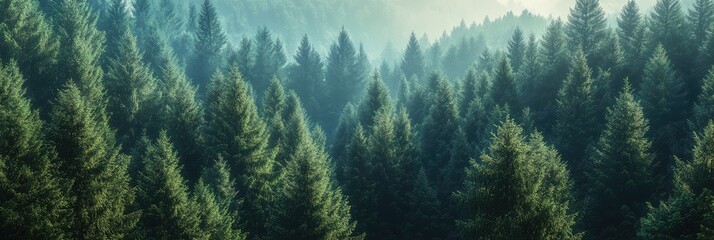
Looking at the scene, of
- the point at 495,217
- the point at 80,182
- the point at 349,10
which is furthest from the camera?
the point at 349,10

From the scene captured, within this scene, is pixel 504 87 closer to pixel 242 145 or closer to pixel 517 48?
pixel 517 48

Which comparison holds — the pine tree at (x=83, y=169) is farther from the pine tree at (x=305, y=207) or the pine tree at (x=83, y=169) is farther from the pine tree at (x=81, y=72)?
the pine tree at (x=81, y=72)

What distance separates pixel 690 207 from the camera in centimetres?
2030

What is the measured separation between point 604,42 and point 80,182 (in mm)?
52866

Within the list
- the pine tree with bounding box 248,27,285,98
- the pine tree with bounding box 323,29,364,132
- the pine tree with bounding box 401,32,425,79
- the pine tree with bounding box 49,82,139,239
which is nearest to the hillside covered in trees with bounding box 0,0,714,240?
the pine tree with bounding box 49,82,139,239

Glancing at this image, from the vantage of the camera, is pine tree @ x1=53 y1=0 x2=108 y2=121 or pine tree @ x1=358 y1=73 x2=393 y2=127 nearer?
pine tree @ x1=53 y1=0 x2=108 y2=121

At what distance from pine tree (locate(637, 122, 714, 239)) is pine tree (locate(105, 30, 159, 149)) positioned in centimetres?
3552

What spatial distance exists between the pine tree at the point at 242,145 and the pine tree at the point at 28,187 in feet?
39.8

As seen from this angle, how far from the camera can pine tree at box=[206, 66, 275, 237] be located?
30.3 m

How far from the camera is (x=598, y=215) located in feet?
99.5

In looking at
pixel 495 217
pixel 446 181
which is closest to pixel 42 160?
pixel 495 217

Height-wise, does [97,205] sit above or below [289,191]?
below

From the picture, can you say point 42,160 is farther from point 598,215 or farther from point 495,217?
point 598,215

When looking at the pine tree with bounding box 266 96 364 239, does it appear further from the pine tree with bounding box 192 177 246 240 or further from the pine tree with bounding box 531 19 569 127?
the pine tree with bounding box 531 19 569 127
